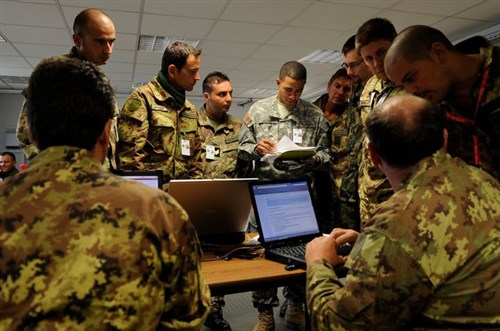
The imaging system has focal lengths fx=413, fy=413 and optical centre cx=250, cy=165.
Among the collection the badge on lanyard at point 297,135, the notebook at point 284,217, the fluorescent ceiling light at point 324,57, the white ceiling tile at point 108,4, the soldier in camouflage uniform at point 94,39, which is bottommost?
the notebook at point 284,217

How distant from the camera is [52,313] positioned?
721mm

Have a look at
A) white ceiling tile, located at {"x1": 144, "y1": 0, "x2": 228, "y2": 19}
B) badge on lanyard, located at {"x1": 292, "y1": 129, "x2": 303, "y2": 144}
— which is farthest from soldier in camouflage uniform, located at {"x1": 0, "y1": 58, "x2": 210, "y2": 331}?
white ceiling tile, located at {"x1": 144, "y1": 0, "x2": 228, "y2": 19}

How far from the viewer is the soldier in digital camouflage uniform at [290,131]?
8.90ft

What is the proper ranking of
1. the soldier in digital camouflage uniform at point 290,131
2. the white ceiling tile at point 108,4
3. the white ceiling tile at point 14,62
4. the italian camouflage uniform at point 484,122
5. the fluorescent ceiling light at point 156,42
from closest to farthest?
the italian camouflage uniform at point 484,122 → the soldier in digital camouflage uniform at point 290,131 → the white ceiling tile at point 108,4 → the fluorescent ceiling light at point 156,42 → the white ceiling tile at point 14,62

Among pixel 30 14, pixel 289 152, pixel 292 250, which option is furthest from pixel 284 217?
pixel 30 14

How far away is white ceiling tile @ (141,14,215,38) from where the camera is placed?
4.67m

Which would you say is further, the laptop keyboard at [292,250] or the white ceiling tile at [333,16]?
the white ceiling tile at [333,16]

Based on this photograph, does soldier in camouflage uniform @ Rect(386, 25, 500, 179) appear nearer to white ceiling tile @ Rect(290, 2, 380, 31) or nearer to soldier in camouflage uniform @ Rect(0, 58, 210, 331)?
soldier in camouflage uniform @ Rect(0, 58, 210, 331)

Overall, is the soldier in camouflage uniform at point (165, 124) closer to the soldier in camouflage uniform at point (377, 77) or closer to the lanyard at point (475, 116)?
the soldier in camouflage uniform at point (377, 77)

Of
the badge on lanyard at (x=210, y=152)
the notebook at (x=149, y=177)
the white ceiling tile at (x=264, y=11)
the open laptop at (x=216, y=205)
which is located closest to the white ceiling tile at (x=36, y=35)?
the white ceiling tile at (x=264, y=11)

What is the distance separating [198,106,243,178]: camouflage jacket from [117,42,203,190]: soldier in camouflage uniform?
0.59m

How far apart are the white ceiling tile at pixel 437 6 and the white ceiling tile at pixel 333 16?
30 cm

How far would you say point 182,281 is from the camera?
2.87 ft

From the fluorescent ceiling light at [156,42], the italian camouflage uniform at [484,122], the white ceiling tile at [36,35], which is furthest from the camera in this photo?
the fluorescent ceiling light at [156,42]
